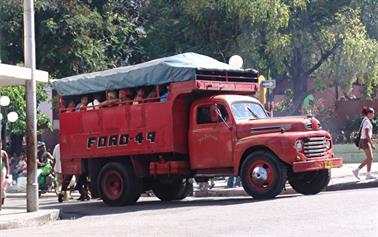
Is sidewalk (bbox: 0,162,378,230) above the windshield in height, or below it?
below

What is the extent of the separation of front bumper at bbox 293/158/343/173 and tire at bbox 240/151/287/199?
0.90 ft

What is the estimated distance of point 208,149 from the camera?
16781 mm

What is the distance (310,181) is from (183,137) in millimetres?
2885

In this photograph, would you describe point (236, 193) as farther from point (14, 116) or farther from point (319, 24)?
point (319, 24)

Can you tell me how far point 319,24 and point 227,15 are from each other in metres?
5.91

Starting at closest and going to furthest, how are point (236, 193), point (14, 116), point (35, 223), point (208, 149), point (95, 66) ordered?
point (35, 223) < point (208, 149) < point (236, 193) < point (14, 116) < point (95, 66)

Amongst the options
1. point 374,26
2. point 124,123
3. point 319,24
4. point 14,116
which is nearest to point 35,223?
point 124,123

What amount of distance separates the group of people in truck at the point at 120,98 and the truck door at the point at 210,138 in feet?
2.89

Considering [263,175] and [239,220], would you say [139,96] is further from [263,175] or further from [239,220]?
[239,220]

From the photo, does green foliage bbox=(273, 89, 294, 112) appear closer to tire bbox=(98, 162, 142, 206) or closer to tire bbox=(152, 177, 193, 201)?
tire bbox=(152, 177, 193, 201)

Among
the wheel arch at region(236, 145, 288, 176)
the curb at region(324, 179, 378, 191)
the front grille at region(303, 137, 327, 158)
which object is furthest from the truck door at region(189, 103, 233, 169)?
the curb at region(324, 179, 378, 191)

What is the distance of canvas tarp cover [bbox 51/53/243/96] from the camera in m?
16.9

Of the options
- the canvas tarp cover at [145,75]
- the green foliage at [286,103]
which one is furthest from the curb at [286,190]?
the green foliage at [286,103]

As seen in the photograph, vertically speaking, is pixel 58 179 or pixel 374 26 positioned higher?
pixel 374 26
